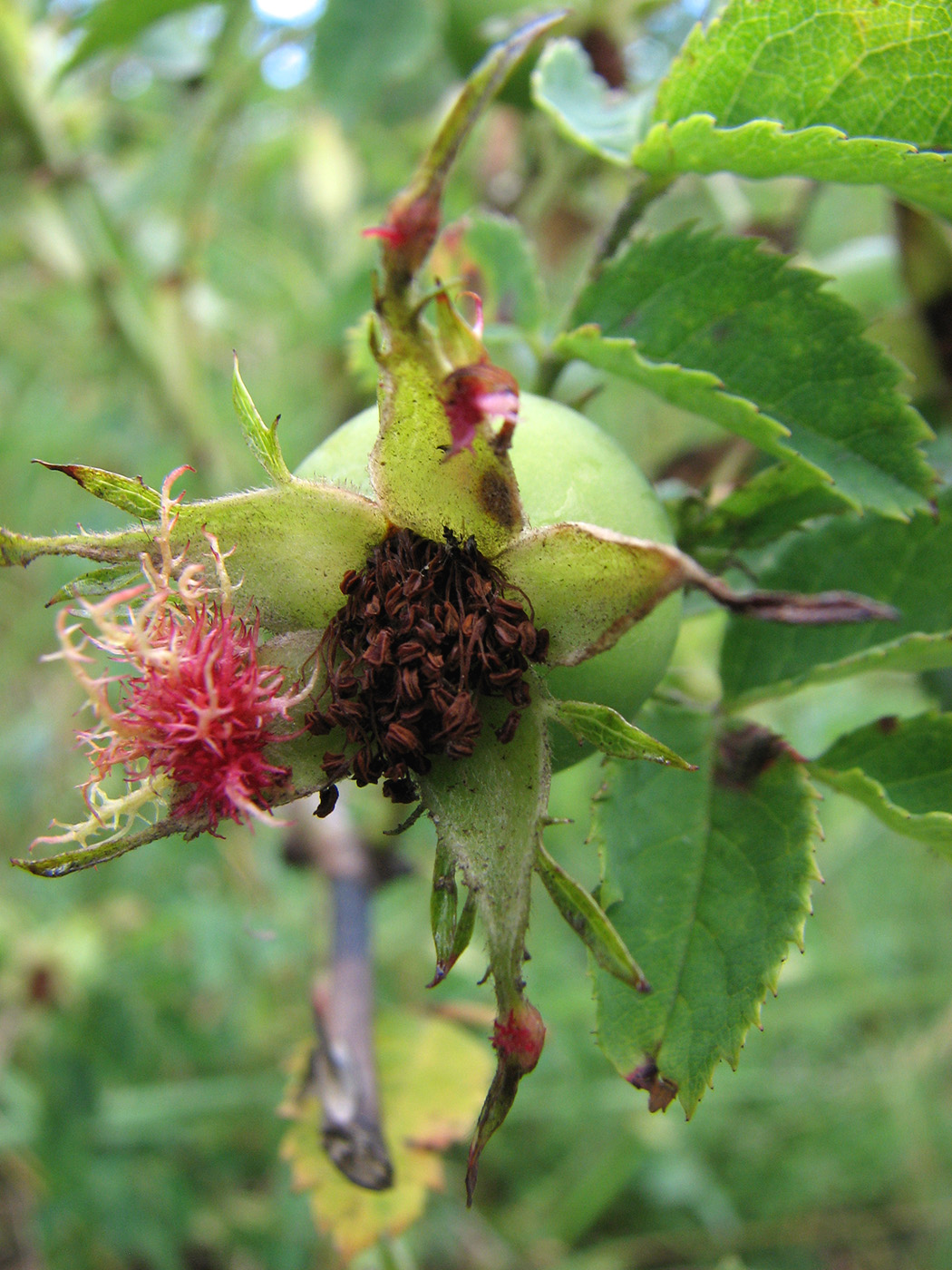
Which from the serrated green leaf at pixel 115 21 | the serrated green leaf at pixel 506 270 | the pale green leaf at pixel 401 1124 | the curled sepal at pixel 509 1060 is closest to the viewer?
the curled sepal at pixel 509 1060

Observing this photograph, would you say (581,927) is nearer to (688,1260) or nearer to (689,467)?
(689,467)

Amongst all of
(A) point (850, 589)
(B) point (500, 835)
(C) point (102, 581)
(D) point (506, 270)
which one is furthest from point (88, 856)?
(D) point (506, 270)

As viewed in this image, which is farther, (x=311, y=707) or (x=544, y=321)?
(x=544, y=321)

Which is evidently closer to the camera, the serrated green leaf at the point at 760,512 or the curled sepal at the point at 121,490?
the curled sepal at the point at 121,490

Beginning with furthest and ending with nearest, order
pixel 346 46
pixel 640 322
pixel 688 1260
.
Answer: pixel 688 1260 → pixel 346 46 → pixel 640 322

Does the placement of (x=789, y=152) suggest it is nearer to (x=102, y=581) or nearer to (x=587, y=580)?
(x=587, y=580)

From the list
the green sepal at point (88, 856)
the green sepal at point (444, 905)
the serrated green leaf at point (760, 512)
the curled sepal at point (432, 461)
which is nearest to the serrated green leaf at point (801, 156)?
the serrated green leaf at point (760, 512)

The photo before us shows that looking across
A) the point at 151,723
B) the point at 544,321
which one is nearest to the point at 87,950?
the point at 151,723

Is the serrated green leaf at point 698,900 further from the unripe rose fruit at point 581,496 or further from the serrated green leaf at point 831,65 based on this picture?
the serrated green leaf at point 831,65
